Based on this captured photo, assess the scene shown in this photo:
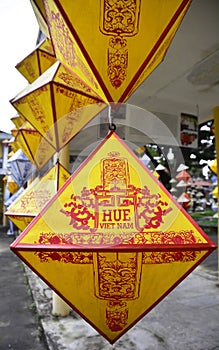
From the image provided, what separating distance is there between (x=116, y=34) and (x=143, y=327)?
2484 millimetres

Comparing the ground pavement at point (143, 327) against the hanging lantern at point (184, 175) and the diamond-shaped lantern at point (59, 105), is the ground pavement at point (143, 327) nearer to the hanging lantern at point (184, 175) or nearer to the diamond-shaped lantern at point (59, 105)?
the diamond-shaped lantern at point (59, 105)

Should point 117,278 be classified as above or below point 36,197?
below

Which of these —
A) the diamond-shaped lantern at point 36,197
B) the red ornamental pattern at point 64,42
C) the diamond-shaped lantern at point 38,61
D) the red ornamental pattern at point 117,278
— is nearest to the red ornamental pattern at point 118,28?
the red ornamental pattern at point 64,42

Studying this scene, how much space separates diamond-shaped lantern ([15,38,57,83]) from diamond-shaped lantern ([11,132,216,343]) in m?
2.12

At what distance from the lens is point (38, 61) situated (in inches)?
124

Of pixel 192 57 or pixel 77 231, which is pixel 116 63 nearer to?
pixel 77 231

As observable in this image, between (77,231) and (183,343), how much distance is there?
5.91 ft

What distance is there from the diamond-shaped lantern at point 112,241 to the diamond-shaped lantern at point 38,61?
2.12 meters

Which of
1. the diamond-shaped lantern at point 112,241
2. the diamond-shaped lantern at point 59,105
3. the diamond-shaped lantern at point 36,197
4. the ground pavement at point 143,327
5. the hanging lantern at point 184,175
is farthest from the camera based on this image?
the hanging lantern at point 184,175

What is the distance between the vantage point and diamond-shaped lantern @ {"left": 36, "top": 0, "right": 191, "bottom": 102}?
1.26 meters

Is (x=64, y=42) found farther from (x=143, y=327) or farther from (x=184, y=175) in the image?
(x=184, y=175)

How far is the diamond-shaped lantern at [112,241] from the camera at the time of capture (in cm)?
122

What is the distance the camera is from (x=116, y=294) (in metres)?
1.35

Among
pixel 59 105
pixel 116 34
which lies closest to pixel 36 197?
pixel 59 105
